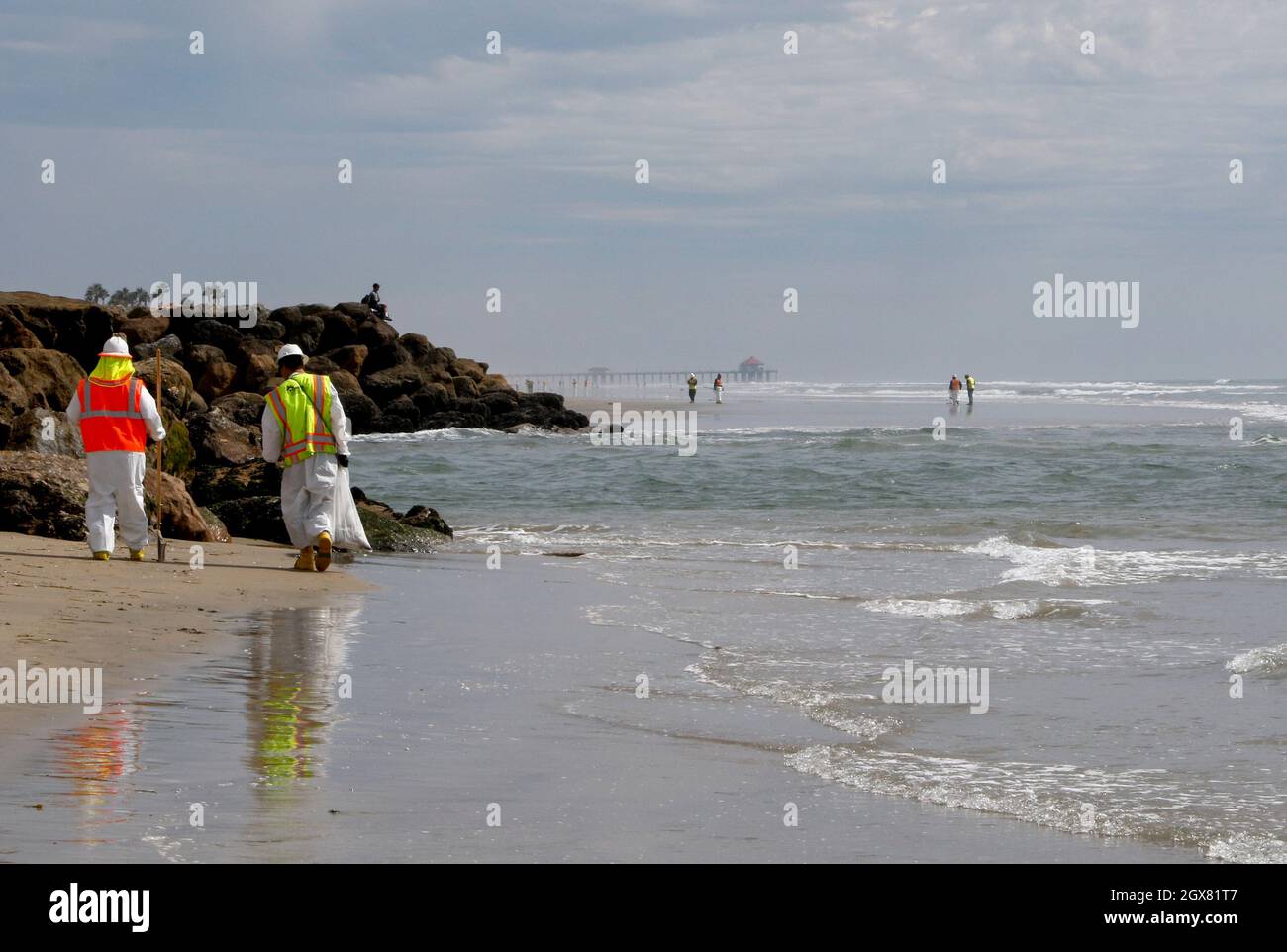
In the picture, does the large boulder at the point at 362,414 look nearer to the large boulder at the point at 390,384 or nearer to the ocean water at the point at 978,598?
the large boulder at the point at 390,384

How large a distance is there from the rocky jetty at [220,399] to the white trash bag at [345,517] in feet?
6.14

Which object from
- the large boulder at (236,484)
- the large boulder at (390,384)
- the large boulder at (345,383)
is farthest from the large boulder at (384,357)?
the large boulder at (236,484)

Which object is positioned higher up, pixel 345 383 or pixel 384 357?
pixel 384 357

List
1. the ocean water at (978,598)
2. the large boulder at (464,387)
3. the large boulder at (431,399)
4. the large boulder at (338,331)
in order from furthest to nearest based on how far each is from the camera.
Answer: the large boulder at (464,387) → the large boulder at (338,331) → the large boulder at (431,399) → the ocean water at (978,598)

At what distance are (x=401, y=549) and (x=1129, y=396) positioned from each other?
8099cm

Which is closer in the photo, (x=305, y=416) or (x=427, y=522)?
(x=305, y=416)

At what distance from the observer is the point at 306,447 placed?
1227 cm

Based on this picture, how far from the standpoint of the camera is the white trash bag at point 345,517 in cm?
1250

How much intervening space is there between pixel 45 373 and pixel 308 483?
10.6 m

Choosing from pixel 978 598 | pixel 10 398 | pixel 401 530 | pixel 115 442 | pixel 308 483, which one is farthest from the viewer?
pixel 10 398

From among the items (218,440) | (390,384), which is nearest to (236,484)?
(218,440)

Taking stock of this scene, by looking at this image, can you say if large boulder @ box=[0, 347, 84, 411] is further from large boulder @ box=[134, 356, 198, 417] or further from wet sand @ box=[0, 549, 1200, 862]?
wet sand @ box=[0, 549, 1200, 862]

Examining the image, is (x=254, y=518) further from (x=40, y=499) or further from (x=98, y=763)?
(x=98, y=763)

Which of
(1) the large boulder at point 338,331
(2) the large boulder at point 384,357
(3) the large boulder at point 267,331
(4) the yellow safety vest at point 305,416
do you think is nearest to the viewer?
(4) the yellow safety vest at point 305,416
